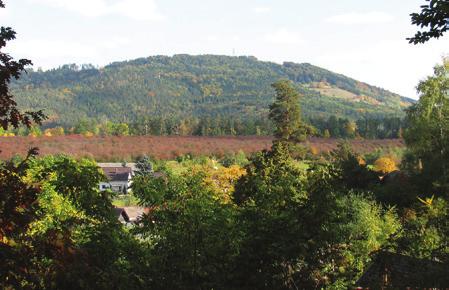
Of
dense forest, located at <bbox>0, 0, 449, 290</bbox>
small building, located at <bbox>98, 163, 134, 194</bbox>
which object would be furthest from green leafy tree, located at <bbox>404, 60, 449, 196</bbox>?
small building, located at <bbox>98, 163, 134, 194</bbox>

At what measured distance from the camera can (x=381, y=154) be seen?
234 feet

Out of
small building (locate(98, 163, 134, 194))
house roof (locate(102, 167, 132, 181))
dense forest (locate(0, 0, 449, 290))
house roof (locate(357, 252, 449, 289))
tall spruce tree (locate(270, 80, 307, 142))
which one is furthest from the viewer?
house roof (locate(102, 167, 132, 181))

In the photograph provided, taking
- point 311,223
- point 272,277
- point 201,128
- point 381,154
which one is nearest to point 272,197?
point 311,223

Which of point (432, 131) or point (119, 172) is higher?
point (432, 131)

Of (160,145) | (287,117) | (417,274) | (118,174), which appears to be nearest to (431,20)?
(417,274)

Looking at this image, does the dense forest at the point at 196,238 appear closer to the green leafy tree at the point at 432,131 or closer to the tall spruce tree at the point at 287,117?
the green leafy tree at the point at 432,131

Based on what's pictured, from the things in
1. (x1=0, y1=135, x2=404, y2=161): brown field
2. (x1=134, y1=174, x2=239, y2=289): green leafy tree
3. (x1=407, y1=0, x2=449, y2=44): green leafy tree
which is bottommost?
(x1=0, y1=135, x2=404, y2=161): brown field

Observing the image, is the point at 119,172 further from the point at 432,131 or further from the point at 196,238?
the point at 196,238

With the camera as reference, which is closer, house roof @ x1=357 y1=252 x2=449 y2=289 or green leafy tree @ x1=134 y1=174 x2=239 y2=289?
house roof @ x1=357 y1=252 x2=449 y2=289

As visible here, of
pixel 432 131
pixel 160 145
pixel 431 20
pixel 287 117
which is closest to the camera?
pixel 431 20

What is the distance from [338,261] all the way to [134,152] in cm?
7360

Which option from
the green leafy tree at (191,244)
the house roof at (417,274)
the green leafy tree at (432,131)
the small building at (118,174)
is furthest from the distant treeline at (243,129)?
the house roof at (417,274)

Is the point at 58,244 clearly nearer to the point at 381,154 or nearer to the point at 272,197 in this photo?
the point at 272,197

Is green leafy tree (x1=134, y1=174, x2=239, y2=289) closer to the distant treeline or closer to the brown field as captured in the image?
the brown field
